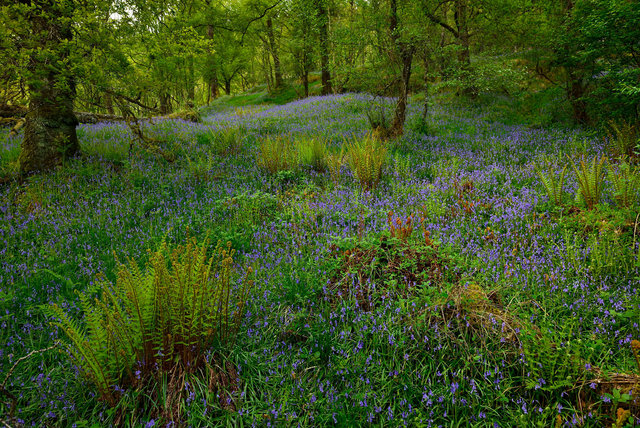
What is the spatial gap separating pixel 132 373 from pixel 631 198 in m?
5.46

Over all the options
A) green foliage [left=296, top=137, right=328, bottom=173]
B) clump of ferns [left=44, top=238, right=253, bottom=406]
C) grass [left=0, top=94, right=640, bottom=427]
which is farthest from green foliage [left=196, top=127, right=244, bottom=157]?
clump of ferns [left=44, top=238, right=253, bottom=406]

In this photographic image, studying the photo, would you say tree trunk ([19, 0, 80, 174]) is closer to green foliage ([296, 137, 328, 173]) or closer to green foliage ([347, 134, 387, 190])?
green foliage ([296, 137, 328, 173])

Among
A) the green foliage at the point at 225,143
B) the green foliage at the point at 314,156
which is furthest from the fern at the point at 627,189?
the green foliage at the point at 225,143

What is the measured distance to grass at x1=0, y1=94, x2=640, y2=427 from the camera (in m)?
2.04

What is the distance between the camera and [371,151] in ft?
18.9

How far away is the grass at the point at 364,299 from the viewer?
2.04 meters

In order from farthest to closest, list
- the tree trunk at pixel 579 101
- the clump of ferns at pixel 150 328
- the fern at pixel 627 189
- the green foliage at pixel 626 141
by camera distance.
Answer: the tree trunk at pixel 579 101 → the green foliage at pixel 626 141 → the fern at pixel 627 189 → the clump of ferns at pixel 150 328

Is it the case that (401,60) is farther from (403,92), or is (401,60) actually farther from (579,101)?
(579,101)

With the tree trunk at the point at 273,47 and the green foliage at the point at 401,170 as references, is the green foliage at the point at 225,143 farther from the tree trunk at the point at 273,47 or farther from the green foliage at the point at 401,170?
the tree trunk at the point at 273,47

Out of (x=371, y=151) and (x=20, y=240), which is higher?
(x=371, y=151)

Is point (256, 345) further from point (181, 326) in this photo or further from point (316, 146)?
point (316, 146)

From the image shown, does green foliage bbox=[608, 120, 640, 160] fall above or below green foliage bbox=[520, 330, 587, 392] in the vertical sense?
above

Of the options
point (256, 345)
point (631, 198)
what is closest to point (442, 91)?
point (631, 198)

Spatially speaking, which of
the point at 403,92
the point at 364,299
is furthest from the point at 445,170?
the point at 364,299
